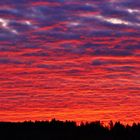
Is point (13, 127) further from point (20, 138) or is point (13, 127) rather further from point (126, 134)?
point (126, 134)

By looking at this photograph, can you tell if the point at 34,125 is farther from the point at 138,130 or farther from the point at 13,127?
the point at 138,130

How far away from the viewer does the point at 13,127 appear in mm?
161625

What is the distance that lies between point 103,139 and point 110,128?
246cm

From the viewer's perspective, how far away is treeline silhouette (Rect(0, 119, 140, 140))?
15912cm

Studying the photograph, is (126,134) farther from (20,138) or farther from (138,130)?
(20,138)

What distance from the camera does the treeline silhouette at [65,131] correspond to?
159125mm

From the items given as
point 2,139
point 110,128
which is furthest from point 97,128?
point 2,139

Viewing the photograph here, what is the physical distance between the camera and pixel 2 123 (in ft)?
539

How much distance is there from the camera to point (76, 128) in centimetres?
16200

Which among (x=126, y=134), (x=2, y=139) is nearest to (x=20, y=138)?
(x=2, y=139)

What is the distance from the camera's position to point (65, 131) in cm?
16062

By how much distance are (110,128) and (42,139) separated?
9.61 meters

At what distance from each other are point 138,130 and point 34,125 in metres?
13.3

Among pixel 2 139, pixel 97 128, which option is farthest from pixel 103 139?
pixel 2 139
